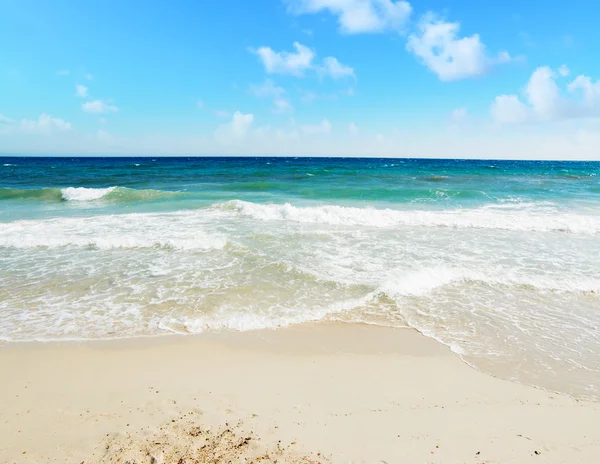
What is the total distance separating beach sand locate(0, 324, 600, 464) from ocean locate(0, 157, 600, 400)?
0.61 m

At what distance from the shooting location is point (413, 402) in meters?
4.25

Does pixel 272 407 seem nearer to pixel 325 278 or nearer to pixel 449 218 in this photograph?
pixel 325 278

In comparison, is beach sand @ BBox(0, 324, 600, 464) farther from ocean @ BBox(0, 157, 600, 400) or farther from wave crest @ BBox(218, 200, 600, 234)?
wave crest @ BBox(218, 200, 600, 234)

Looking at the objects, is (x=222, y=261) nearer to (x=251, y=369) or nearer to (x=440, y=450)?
(x=251, y=369)

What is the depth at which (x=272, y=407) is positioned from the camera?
412 cm

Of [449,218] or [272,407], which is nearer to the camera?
[272,407]

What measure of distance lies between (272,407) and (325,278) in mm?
4491

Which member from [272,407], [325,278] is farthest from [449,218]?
[272,407]

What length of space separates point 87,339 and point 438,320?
6.08 m

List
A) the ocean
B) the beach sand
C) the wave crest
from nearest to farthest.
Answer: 1. the beach sand
2. the ocean
3. the wave crest

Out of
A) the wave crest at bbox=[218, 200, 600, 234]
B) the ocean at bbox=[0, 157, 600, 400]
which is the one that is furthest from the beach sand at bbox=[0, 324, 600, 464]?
the wave crest at bbox=[218, 200, 600, 234]

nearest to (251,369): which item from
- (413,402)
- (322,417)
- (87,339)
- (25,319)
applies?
(322,417)

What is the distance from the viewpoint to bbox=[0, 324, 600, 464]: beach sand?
11.4 feet

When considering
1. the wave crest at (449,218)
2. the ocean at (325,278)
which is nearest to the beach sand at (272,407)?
the ocean at (325,278)
